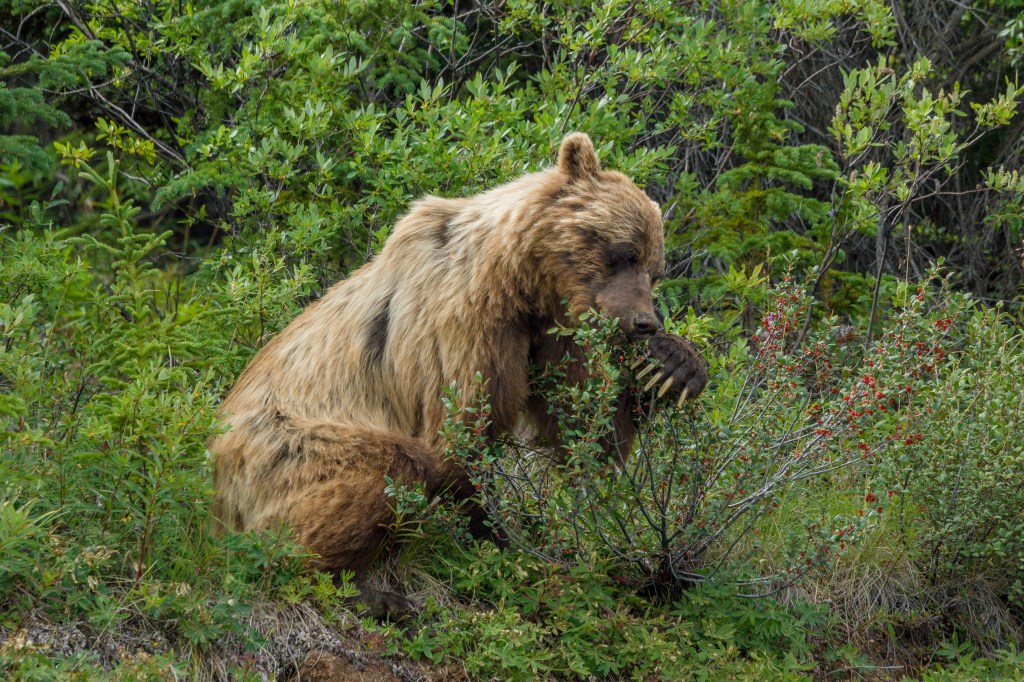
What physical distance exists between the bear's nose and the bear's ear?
0.72 m

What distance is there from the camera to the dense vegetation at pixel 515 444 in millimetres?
4016

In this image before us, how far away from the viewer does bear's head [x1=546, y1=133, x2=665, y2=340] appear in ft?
14.9

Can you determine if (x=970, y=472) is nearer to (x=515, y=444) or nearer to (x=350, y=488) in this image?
(x=515, y=444)

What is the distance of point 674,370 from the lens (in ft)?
14.9

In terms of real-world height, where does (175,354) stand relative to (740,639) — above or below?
above

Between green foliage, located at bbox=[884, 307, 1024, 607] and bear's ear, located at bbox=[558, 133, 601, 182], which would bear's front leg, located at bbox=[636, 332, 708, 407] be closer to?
bear's ear, located at bbox=[558, 133, 601, 182]

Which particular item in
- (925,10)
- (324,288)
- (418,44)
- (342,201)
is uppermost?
(925,10)

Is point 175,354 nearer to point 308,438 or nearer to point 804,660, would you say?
point 308,438

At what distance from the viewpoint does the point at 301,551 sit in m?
4.22

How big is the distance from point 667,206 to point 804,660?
10.6 feet

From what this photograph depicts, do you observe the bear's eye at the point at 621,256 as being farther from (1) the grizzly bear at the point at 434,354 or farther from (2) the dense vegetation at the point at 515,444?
(2) the dense vegetation at the point at 515,444

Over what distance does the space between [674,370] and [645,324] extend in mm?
257

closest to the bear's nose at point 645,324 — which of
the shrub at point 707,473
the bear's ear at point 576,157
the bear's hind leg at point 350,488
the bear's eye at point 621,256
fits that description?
the shrub at point 707,473

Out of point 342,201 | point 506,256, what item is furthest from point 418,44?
point 506,256
